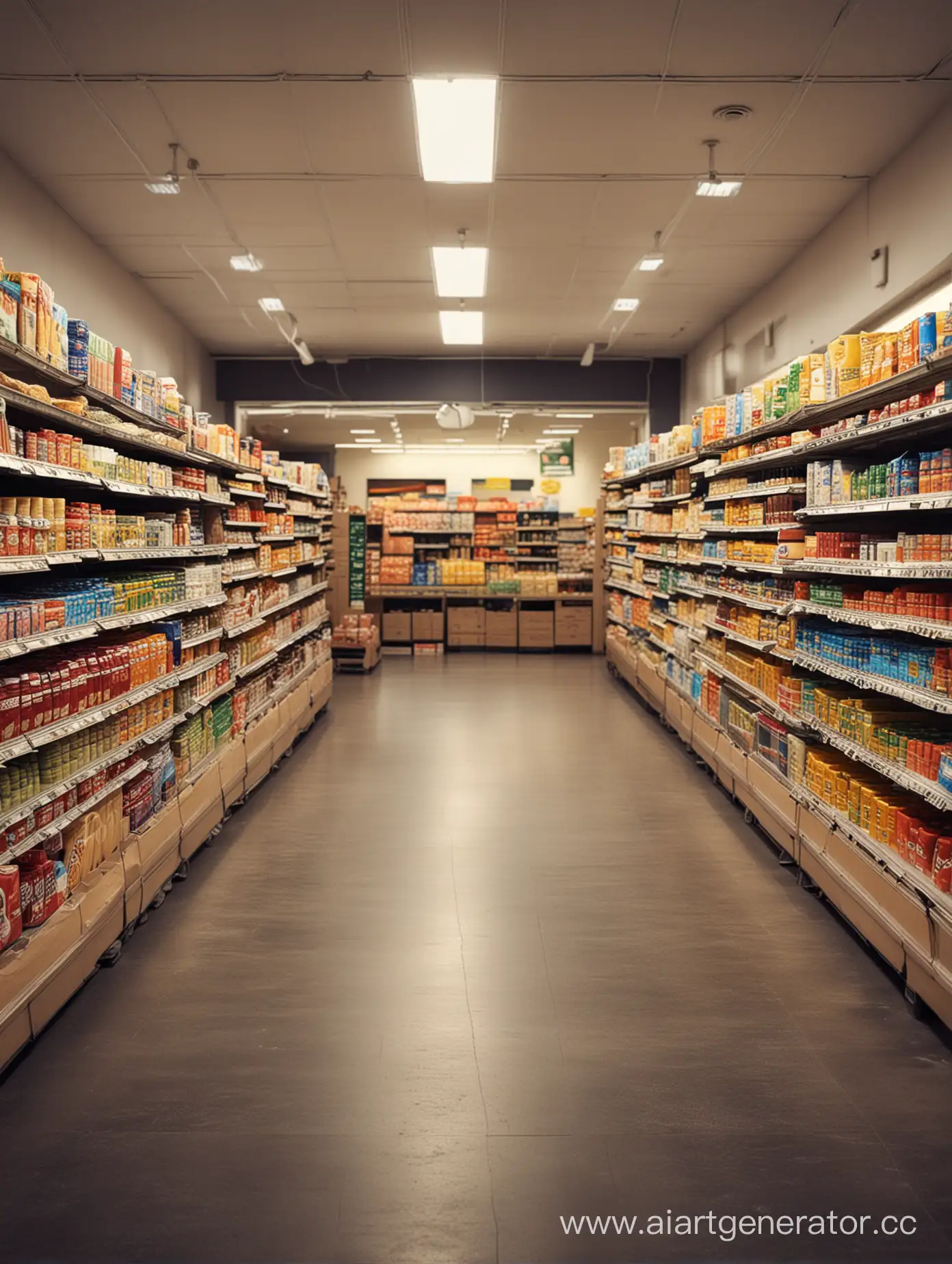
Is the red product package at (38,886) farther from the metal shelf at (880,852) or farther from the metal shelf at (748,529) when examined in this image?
the metal shelf at (748,529)

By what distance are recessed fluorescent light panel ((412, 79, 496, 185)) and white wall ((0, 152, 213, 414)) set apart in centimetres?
279

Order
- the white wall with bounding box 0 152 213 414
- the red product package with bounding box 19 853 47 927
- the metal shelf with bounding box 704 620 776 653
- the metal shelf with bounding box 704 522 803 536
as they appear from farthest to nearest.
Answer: the white wall with bounding box 0 152 213 414 → the metal shelf with bounding box 704 620 776 653 → the metal shelf with bounding box 704 522 803 536 → the red product package with bounding box 19 853 47 927

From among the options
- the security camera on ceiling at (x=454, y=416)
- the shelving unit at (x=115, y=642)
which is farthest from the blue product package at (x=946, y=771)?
the security camera on ceiling at (x=454, y=416)

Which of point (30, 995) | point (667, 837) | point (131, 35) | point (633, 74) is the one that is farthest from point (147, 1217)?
point (633, 74)

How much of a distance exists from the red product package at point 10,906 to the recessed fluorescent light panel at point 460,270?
22.4 ft

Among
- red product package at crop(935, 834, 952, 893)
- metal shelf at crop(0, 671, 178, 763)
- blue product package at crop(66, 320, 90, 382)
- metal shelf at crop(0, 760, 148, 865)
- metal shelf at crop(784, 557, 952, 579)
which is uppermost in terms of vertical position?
blue product package at crop(66, 320, 90, 382)

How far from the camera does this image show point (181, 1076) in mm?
3314

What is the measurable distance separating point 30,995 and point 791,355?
7924mm

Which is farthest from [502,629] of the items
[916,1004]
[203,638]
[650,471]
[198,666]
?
[916,1004]

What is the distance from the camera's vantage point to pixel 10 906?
3385mm

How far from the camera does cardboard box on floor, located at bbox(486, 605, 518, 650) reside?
1658 centimetres

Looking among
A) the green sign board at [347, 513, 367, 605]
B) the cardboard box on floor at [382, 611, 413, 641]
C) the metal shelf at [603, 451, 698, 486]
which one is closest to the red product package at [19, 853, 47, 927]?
the metal shelf at [603, 451, 698, 486]

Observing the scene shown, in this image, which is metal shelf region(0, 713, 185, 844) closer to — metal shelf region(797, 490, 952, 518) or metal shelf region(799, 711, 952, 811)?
metal shelf region(799, 711, 952, 811)

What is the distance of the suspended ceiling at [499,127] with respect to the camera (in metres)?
5.00
